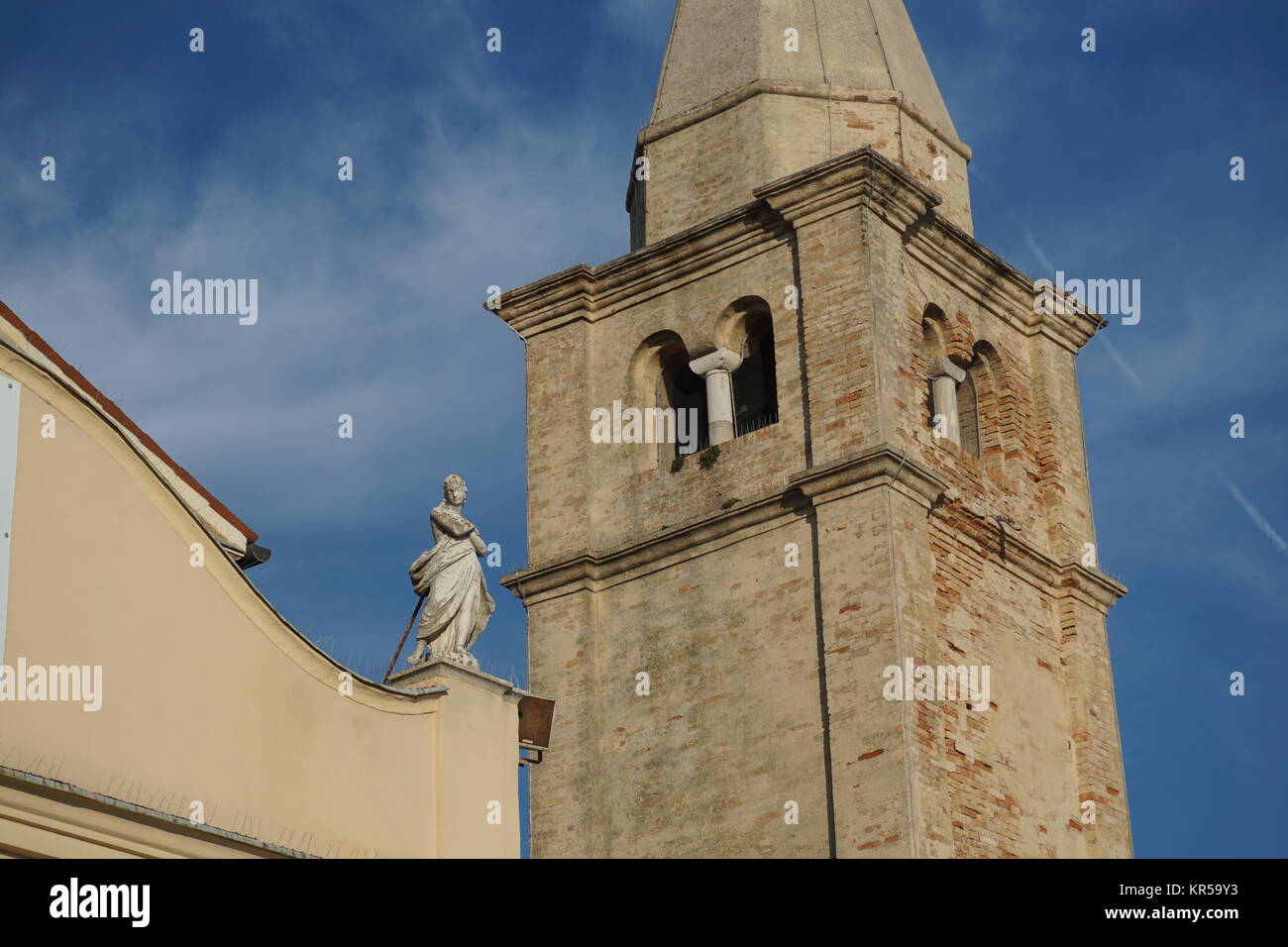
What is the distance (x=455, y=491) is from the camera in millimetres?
20766

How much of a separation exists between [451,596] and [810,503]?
8673 mm

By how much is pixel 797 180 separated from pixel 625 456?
12.3ft

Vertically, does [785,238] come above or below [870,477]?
above

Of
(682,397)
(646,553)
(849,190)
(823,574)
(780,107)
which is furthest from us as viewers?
(780,107)

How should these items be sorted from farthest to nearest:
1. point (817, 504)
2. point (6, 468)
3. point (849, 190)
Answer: point (849, 190)
point (817, 504)
point (6, 468)

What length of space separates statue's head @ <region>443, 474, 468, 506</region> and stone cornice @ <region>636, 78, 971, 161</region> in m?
12.1

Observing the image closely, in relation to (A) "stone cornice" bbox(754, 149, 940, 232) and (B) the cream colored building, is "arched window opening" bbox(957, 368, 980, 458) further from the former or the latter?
(B) the cream colored building

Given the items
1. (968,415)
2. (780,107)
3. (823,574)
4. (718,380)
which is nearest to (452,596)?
(823,574)

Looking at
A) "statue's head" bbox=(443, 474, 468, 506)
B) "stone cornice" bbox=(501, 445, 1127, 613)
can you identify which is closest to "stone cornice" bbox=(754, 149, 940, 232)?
"stone cornice" bbox=(501, 445, 1127, 613)

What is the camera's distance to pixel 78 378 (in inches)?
811

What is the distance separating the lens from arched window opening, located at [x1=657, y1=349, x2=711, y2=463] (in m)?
30.6

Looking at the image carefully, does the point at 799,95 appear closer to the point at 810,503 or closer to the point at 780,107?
the point at 780,107

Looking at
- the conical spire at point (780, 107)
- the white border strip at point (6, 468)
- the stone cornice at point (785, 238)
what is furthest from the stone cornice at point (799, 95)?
the white border strip at point (6, 468)

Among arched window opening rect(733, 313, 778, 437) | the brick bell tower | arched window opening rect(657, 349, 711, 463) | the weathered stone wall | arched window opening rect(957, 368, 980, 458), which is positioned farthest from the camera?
arched window opening rect(957, 368, 980, 458)
